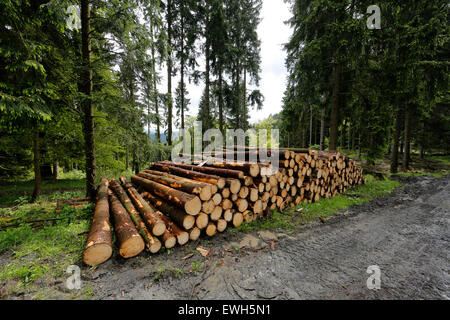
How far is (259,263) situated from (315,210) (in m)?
3.18

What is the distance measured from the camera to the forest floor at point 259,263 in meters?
2.14

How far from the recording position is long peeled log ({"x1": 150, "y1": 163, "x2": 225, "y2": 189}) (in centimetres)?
365

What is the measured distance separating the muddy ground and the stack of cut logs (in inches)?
11.3

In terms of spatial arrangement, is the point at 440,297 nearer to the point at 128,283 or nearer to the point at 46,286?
the point at 128,283

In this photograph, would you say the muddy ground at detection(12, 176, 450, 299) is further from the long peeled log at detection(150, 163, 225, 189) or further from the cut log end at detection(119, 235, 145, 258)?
the long peeled log at detection(150, 163, 225, 189)

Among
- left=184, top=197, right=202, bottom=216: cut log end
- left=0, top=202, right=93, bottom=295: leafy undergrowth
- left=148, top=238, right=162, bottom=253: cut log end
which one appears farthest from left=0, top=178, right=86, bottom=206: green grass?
left=184, top=197, right=202, bottom=216: cut log end

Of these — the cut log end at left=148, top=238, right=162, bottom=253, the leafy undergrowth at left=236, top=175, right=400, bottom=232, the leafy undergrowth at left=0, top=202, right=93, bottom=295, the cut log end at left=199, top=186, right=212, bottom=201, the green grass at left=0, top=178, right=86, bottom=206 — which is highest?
the cut log end at left=199, top=186, right=212, bottom=201

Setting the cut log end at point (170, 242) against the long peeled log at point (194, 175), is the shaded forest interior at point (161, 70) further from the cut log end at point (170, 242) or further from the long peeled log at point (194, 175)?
the cut log end at point (170, 242)

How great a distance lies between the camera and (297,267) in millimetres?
2607

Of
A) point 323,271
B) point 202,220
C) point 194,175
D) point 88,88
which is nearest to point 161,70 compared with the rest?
point 88,88

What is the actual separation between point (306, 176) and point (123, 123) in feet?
21.2

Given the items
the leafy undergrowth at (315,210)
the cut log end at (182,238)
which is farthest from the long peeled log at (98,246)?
the leafy undergrowth at (315,210)
